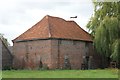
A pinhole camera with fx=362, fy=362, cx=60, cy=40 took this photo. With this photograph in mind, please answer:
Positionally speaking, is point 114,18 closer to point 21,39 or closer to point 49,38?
point 49,38

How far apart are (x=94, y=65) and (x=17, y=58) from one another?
970cm

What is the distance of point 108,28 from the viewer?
36.6m

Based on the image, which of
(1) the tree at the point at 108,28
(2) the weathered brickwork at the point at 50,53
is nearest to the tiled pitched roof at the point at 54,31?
(2) the weathered brickwork at the point at 50,53

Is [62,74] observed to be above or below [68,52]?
below

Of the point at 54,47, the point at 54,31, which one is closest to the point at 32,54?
the point at 54,47

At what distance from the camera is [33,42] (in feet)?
138

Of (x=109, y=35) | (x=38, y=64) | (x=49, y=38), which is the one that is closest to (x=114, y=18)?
(x=109, y=35)

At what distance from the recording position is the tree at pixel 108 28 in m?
36.0

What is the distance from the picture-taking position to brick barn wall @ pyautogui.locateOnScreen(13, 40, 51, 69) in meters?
40.8

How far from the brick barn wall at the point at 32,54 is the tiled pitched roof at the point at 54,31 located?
72cm

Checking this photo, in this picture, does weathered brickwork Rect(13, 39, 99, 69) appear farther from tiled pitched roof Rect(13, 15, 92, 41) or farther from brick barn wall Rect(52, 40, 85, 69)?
tiled pitched roof Rect(13, 15, 92, 41)

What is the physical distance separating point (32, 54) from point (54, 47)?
3.07m

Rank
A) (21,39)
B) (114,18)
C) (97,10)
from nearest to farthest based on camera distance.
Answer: (114,18) < (97,10) < (21,39)

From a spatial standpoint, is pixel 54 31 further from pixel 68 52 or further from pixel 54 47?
pixel 68 52
